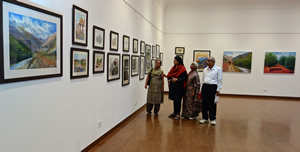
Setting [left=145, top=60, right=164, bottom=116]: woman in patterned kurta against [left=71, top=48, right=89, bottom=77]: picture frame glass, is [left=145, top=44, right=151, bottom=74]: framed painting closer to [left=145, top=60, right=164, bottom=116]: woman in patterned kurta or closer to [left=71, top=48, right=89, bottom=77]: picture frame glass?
[left=145, top=60, right=164, bottom=116]: woman in patterned kurta

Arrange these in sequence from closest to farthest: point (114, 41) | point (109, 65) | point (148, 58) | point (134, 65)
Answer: point (109, 65)
point (114, 41)
point (134, 65)
point (148, 58)

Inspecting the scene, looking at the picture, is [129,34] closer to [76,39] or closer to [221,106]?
[76,39]

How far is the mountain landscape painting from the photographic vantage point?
7.63ft

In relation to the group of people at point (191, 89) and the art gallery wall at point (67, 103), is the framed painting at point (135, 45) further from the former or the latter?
the group of people at point (191, 89)

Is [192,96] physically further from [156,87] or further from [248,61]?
[248,61]

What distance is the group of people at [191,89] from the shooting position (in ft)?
19.3

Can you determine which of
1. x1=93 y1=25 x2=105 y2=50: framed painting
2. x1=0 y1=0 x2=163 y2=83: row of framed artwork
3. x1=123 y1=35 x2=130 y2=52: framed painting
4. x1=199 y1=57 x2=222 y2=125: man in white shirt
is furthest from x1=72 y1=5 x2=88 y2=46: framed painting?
x1=199 y1=57 x2=222 y2=125: man in white shirt

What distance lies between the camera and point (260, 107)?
28.8 feet

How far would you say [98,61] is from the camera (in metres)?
4.29

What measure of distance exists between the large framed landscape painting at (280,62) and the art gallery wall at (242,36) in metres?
0.20

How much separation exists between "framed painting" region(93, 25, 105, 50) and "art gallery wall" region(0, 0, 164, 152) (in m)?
0.11

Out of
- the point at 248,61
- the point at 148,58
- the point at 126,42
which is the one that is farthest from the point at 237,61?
the point at 126,42

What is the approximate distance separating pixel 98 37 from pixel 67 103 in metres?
1.46

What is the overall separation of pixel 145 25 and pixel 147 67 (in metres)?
1.49
